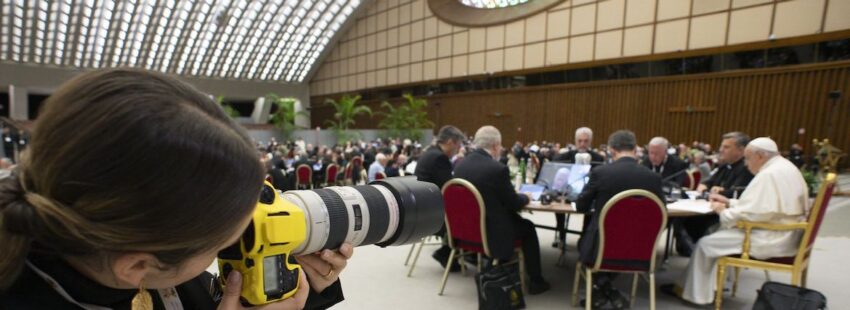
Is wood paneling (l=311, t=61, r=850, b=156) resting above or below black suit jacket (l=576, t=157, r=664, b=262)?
above

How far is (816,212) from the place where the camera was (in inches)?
93.5

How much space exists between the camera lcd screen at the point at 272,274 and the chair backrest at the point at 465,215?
2086 millimetres

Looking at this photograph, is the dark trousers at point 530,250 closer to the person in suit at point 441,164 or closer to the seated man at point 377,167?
the person in suit at point 441,164

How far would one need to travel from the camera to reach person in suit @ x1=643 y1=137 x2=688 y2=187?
161 inches

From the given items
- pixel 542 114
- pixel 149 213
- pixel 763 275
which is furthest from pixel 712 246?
pixel 542 114

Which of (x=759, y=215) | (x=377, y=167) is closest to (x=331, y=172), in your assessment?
(x=377, y=167)

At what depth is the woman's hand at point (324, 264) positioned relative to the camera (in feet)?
2.37

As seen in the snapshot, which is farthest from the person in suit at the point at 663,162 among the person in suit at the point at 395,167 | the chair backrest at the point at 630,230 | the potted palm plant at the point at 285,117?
the potted palm plant at the point at 285,117

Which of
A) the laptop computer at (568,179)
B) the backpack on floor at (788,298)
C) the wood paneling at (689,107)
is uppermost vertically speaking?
the wood paneling at (689,107)

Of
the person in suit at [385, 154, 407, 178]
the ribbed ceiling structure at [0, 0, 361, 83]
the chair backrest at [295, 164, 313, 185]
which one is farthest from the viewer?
the ribbed ceiling structure at [0, 0, 361, 83]

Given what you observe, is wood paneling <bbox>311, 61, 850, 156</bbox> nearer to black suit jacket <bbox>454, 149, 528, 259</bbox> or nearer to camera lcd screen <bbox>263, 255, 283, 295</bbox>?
black suit jacket <bbox>454, 149, 528, 259</bbox>

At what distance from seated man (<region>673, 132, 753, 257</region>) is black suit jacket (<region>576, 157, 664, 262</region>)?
140 cm

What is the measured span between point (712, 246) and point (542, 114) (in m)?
13.2

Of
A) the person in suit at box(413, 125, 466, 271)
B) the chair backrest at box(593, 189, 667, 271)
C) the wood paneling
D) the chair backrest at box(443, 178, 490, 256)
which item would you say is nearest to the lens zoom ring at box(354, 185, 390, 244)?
the chair backrest at box(443, 178, 490, 256)
